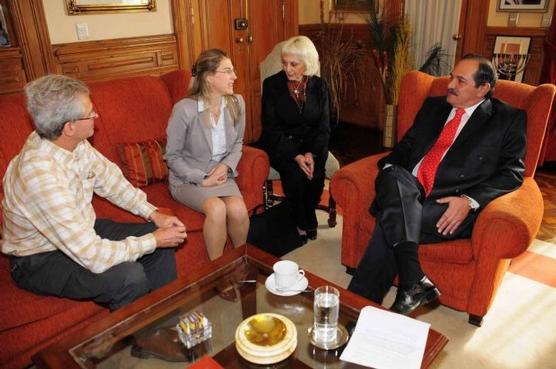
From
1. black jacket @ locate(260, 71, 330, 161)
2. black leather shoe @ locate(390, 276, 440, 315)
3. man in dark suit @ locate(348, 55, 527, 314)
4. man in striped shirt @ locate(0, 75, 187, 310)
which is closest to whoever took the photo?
man in striped shirt @ locate(0, 75, 187, 310)

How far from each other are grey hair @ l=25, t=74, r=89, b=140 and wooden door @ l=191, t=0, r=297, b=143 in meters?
2.52

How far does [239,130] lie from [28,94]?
110 centimetres

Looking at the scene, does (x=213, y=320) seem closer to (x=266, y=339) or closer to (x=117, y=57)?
(x=266, y=339)

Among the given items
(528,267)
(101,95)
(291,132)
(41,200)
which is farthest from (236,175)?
(528,267)

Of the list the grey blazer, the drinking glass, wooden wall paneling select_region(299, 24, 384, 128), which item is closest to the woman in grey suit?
the grey blazer

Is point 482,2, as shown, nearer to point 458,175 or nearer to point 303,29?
point 303,29

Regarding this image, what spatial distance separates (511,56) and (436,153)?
2289 mm

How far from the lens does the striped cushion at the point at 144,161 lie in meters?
2.28

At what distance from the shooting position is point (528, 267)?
2352 mm

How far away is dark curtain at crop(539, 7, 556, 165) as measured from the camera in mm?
3404

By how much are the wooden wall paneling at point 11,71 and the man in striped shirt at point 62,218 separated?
1636mm

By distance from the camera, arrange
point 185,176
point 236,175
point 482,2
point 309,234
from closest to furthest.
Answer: point 185,176
point 236,175
point 309,234
point 482,2

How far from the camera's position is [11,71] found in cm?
296

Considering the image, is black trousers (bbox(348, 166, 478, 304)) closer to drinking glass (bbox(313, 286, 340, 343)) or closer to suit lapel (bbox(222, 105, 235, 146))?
drinking glass (bbox(313, 286, 340, 343))
